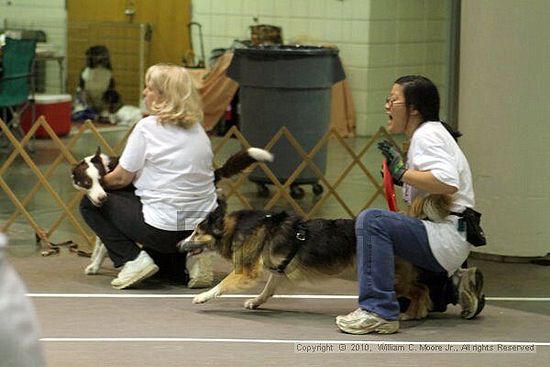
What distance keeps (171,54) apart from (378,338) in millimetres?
9672

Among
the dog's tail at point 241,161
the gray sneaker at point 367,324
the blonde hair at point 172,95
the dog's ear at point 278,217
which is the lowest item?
the gray sneaker at point 367,324

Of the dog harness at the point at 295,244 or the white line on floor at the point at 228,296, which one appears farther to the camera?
the white line on floor at the point at 228,296

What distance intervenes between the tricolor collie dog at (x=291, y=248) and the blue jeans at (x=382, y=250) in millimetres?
149

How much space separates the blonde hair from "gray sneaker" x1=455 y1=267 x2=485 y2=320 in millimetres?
1571

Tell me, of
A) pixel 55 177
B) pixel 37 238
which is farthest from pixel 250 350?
pixel 55 177

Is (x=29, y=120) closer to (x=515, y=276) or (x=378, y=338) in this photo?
(x=515, y=276)

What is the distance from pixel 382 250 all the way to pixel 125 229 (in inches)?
60.4

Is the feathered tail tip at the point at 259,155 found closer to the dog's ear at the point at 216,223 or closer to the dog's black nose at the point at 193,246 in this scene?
the dog's ear at the point at 216,223

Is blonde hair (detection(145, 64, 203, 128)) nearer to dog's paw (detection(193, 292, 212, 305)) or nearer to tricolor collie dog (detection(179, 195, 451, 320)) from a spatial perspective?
tricolor collie dog (detection(179, 195, 451, 320))

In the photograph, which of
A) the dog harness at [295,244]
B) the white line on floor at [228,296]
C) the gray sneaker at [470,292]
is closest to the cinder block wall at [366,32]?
the white line on floor at [228,296]

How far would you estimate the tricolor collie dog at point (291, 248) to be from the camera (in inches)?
187

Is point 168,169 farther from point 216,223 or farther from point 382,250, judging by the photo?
point 382,250

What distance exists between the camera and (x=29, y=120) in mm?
11164

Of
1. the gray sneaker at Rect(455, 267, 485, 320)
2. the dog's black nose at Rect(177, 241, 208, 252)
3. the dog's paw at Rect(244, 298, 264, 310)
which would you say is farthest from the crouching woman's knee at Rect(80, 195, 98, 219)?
the gray sneaker at Rect(455, 267, 485, 320)
